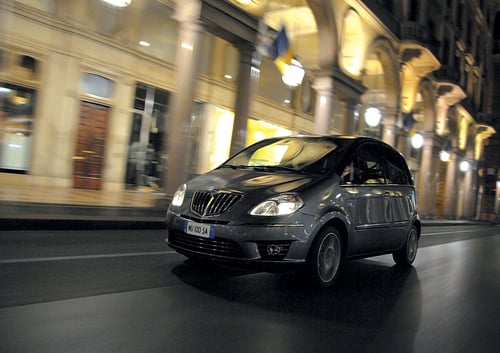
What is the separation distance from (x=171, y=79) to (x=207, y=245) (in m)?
12.7

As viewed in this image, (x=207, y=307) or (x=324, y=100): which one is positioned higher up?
(x=324, y=100)

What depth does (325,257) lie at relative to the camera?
516 cm

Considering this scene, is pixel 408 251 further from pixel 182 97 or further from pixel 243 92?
pixel 243 92

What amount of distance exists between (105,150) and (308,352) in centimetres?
1252

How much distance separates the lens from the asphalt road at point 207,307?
326 centimetres

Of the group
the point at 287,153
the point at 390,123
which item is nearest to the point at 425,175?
the point at 390,123

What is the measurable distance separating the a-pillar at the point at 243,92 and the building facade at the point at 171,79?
28 mm

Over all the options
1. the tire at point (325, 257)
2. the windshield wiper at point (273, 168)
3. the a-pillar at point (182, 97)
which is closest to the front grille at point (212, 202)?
the windshield wiper at point (273, 168)

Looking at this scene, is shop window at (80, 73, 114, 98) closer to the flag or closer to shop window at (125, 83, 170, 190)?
shop window at (125, 83, 170, 190)

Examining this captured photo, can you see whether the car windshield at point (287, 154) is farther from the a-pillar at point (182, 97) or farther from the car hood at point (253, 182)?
the a-pillar at point (182, 97)

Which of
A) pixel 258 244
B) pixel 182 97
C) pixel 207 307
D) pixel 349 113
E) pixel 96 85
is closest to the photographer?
pixel 207 307

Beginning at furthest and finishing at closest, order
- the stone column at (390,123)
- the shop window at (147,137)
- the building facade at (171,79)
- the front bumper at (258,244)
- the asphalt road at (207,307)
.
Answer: the stone column at (390,123), the shop window at (147,137), the building facade at (171,79), the front bumper at (258,244), the asphalt road at (207,307)

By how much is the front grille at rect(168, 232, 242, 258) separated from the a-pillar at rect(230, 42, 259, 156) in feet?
27.7

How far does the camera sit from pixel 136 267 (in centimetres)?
537
